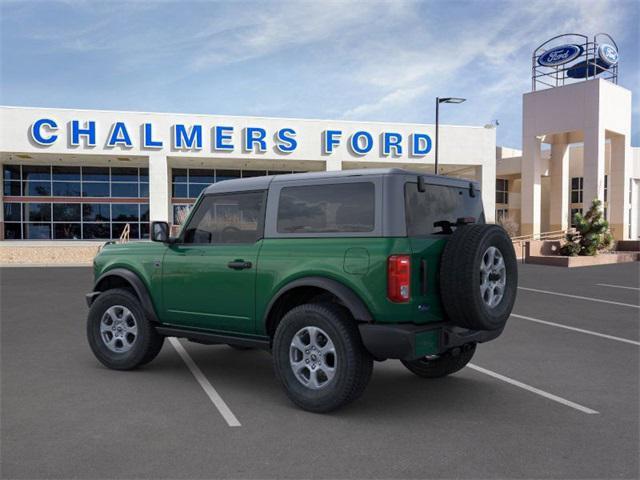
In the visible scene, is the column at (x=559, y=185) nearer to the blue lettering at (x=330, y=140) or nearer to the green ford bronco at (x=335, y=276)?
the blue lettering at (x=330, y=140)

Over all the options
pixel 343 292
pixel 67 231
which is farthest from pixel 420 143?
pixel 343 292

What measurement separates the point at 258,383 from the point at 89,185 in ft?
108

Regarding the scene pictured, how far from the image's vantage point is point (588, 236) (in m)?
23.9

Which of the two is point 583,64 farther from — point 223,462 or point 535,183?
point 223,462

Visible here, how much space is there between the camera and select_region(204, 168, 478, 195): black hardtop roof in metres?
4.84

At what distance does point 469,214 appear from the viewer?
562 centimetres

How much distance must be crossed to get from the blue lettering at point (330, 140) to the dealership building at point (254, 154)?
0.08 metres

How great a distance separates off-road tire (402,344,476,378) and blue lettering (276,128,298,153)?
2729cm

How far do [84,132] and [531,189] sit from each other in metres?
25.5

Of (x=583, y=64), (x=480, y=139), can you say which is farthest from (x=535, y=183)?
(x=583, y=64)

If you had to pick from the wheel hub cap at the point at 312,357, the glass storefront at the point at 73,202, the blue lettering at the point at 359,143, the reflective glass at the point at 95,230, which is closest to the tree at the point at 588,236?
the blue lettering at the point at 359,143

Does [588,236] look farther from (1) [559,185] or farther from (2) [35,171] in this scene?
(2) [35,171]

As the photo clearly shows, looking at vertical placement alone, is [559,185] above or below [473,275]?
above

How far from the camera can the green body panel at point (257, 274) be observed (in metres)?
4.54
